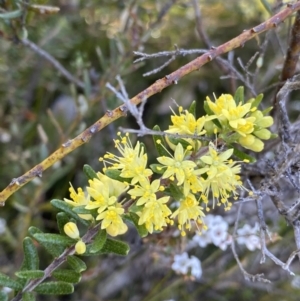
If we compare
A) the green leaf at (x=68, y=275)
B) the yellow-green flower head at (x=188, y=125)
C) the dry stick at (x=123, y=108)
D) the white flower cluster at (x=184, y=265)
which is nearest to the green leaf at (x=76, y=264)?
the green leaf at (x=68, y=275)

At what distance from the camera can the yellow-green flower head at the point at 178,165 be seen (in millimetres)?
566

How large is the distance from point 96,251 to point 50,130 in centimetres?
78

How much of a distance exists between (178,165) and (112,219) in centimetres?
11

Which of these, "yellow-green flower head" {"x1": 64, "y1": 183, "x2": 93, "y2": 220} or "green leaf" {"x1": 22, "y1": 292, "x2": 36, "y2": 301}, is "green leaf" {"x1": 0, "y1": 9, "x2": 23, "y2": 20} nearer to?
"yellow-green flower head" {"x1": 64, "y1": 183, "x2": 93, "y2": 220}

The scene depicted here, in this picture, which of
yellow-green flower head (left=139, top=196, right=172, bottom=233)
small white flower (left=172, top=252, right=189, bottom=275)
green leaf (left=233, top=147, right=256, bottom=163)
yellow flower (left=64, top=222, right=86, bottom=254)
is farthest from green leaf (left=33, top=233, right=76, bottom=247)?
small white flower (left=172, top=252, right=189, bottom=275)

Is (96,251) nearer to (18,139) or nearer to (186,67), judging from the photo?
(186,67)

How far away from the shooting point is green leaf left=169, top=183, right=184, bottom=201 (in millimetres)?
593

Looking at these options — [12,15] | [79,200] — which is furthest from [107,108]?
[79,200]

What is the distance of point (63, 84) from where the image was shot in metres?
1.43

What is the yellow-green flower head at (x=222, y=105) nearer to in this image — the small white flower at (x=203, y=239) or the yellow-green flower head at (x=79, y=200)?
the yellow-green flower head at (x=79, y=200)

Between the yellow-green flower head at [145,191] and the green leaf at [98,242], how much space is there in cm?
7

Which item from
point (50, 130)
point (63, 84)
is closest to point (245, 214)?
point (50, 130)

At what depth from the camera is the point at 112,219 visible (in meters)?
0.59

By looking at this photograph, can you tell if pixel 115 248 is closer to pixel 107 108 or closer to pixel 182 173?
pixel 182 173
